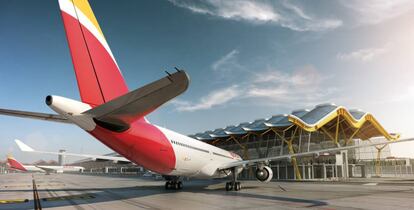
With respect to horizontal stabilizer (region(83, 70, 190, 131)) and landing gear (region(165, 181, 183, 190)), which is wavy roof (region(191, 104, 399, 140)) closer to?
landing gear (region(165, 181, 183, 190))

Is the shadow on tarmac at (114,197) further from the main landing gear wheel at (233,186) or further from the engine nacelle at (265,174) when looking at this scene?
the engine nacelle at (265,174)

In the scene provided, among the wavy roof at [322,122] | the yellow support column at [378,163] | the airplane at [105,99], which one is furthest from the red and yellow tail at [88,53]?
the yellow support column at [378,163]

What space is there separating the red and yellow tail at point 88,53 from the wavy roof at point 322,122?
34.1m

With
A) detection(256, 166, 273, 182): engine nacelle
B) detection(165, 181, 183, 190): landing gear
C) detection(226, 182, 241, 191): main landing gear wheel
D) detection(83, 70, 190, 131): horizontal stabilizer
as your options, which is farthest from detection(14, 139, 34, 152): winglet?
detection(256, 166, 273, 182): engine nacelle

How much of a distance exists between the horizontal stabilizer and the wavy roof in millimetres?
34469

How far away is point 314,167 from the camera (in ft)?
159

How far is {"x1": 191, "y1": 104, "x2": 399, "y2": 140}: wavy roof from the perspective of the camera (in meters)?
43.2

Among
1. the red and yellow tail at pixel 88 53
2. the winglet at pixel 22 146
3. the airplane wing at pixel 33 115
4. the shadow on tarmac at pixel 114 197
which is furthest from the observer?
the winglet at pixel 22 146

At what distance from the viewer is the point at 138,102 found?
993 centimetres

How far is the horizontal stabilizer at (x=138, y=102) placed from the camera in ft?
27.0

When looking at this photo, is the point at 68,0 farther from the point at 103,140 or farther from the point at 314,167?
the point at 314,167

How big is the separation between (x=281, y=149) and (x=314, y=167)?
5.91 metres

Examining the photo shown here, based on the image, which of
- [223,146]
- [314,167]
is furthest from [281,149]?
[223,146]

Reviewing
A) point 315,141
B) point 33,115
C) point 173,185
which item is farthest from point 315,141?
point 33,115
